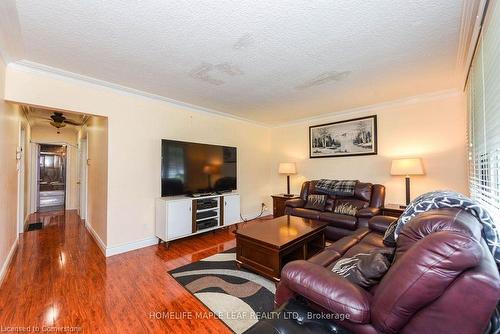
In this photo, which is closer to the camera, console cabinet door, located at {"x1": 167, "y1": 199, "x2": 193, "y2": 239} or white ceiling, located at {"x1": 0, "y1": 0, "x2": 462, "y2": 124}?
white ceiling, located at {"x1": 0, "y1": 0, "x2": 462, "y2": 124}

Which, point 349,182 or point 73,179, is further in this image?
point 73,179

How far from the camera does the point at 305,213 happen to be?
11.9 ft

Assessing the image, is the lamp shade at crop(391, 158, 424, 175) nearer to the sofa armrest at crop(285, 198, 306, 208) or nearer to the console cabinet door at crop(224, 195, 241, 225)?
the sofa armrest at crop(285, 198, 306, 208)

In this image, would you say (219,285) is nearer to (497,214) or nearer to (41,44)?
(497,214)

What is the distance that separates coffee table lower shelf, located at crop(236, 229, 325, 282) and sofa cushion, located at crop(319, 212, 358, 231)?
0.68 m

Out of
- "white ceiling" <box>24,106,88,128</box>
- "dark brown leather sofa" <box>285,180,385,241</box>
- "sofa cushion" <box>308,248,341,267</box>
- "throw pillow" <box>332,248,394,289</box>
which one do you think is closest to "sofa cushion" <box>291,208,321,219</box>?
"dark brown leather sofa" <box>285,180,385,241</box>

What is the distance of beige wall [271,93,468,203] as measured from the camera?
126 inches

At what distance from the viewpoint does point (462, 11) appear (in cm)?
163

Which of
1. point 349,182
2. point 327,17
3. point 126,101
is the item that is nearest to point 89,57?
point 126,101

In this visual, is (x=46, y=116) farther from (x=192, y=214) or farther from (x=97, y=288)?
(x=97, y=288)

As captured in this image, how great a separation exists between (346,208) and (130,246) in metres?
3.30

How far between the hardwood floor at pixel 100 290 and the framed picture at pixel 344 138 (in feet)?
8.88

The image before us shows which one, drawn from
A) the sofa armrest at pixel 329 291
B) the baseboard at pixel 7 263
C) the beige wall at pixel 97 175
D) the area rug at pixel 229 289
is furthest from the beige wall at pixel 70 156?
the sofa armrest at pixel 329 291

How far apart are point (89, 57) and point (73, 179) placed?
5105 millimetres
